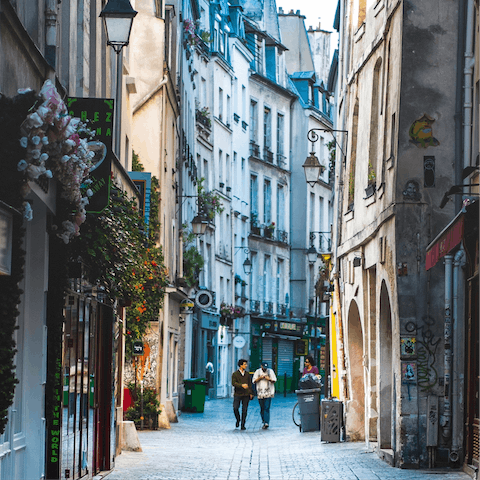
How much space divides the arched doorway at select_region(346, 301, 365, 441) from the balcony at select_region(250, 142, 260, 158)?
1246 inches

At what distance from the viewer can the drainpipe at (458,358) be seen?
48.1 feet

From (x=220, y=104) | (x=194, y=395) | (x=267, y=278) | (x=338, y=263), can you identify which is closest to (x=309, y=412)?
(x=338, y=263)

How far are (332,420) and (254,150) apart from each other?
34.2m

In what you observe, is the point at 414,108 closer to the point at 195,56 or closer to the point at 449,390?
the point at 449,390

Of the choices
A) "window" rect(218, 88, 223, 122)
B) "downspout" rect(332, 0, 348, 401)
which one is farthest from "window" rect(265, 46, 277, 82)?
"downspout" rect(332, 0, 348, 401)

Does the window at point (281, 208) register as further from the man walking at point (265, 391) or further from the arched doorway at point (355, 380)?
the arched doorway at point (355, 380)

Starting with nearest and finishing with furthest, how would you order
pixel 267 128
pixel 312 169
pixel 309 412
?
pixel 312 169, pixel 309 412, pixel 267 128

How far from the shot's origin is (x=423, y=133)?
15883mm

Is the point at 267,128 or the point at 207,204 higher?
the point at 267,128

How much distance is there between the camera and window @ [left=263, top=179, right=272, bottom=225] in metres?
55.3

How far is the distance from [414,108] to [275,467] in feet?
18.4

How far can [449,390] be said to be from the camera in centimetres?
1498

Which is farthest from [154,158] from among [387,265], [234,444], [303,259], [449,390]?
[303,259]

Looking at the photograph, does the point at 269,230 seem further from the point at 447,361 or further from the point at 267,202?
the point at 447,361
